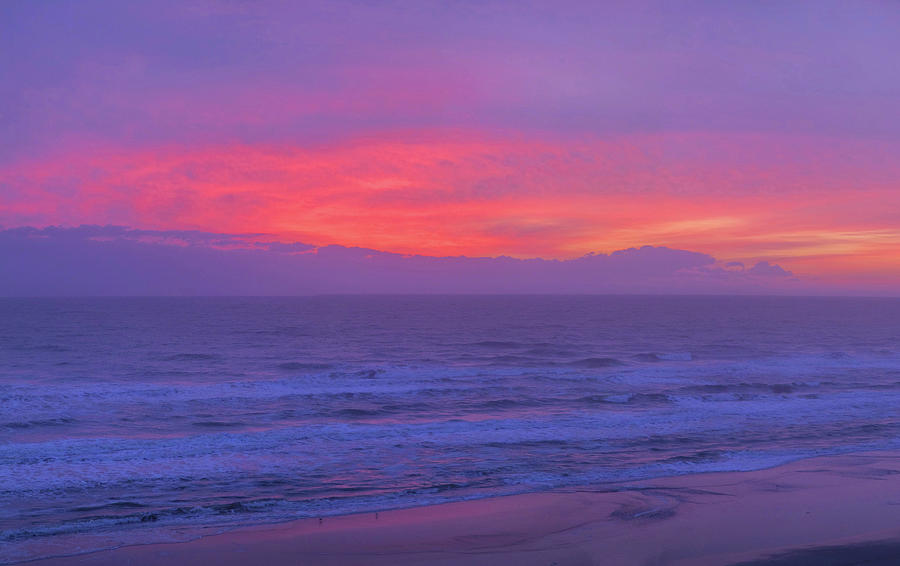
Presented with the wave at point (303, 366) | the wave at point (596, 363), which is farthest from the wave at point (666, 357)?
the wave at point (303, 366)

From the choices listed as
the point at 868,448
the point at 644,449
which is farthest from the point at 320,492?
the point at 868,448

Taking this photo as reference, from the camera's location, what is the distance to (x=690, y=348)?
45.2 meters

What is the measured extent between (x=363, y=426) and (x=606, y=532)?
31.6 ft

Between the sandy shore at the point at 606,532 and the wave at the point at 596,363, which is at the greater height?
the sandy shore at the point at 606,532

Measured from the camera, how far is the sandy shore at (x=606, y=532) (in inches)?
340

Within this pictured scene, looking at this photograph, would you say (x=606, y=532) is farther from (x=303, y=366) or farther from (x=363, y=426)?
(x=303, y=366)

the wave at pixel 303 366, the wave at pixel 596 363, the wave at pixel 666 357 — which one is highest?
the wave at pixel 303 366

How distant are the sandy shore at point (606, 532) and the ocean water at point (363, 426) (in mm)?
741

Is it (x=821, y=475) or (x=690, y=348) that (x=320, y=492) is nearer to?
(x=821, y=475)

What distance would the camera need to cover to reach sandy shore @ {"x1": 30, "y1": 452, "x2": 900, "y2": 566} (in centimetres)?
865

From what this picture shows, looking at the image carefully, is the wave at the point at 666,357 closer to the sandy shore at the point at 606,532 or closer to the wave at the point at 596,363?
the wave at the point at 596,363

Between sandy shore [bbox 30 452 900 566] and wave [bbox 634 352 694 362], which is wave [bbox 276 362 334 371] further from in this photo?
sandy shore [bbox 30 452 900 566]

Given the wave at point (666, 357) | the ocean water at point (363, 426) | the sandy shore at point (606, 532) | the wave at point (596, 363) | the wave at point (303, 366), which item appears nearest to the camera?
the sandy shore at point (606, 532)

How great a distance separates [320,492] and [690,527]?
6.23m
